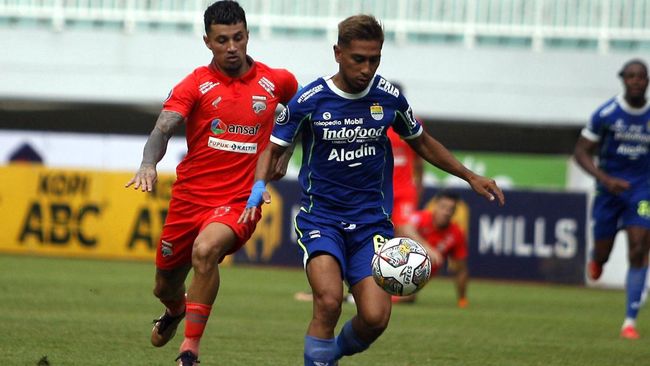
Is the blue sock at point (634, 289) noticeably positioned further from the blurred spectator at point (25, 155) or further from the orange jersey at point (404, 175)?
the blurred spectator at point (25, 155)

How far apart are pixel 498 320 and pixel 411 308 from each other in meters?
1.47

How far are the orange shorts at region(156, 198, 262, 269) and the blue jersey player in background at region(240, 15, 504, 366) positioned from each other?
0.67 metres

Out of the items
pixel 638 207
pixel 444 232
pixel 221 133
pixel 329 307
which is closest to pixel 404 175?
pixel 444 232

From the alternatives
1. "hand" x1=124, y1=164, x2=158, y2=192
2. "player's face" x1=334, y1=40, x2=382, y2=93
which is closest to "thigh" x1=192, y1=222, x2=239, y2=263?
"hand" x1=124, y1=164, x2=158, y2=192

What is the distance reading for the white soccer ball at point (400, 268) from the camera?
7523 millimetres

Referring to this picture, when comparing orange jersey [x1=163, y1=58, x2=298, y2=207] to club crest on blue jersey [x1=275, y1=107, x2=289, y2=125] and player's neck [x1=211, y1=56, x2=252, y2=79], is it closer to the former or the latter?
player's neck [x1=211, y1=56, x2=252, y2=79]

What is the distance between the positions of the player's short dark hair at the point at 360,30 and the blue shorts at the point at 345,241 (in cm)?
108

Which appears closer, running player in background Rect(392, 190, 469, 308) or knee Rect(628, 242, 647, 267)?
knee Rect(628, 242, 647, 267)

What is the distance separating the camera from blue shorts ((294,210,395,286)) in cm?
775

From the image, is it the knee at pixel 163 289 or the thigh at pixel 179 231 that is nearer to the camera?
the thigh at pixel 179 231

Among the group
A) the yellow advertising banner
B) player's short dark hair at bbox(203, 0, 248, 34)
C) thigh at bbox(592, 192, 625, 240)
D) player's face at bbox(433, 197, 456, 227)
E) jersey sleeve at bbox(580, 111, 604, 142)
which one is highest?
player's short dark hair at bbox(203, 0, 248, 34)

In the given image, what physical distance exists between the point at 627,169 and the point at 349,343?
5523 millimetres

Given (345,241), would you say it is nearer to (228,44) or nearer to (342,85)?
(342,85)

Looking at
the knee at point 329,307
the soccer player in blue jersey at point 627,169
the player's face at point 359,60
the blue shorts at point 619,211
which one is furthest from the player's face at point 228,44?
the blue shorts at point 619,211
